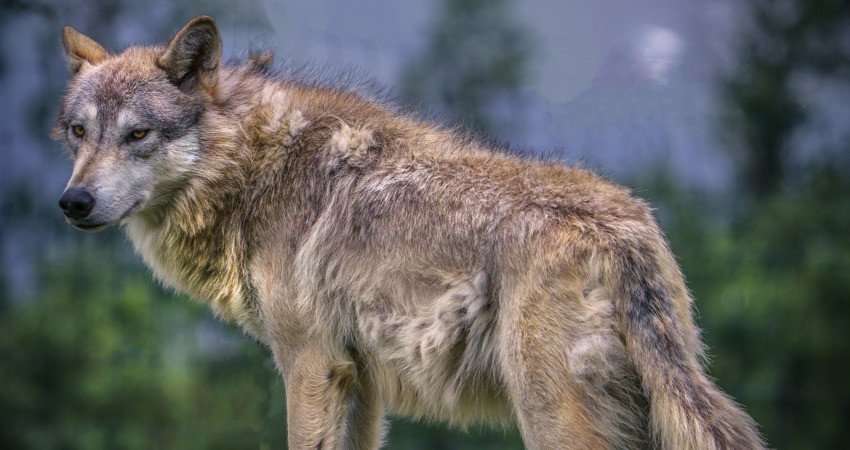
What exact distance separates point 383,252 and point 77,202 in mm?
1497

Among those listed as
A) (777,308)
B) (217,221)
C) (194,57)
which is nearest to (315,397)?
(217,221)

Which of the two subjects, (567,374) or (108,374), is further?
(108,374)

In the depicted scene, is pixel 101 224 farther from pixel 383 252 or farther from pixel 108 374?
pixel 108 374

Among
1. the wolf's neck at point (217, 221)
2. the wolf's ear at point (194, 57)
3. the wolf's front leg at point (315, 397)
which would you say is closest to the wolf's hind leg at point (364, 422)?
the wolf's front leg at point (315, 397)

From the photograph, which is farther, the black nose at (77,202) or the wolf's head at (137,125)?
the wolf's head at (137,125)

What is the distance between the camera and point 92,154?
3.73 metres

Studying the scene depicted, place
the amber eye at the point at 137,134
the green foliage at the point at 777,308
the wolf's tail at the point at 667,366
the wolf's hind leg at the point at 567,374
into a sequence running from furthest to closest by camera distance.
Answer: the green foliage at the point at 777,308, the amber eye at the point at 137,134, the wolf's hind leg at the point at 567,374, the wolf's tail at the point at 667,366

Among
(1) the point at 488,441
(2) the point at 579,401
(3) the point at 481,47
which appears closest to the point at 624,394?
(2) the point at 579,401

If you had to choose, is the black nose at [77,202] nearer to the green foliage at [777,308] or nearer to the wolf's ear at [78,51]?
the wolf's ear at [78,51]

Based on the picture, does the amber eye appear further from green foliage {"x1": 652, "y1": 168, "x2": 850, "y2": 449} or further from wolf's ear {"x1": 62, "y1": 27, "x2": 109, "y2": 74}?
green foliage {"x1": 652, "y1": 168, "x2": 850, "y2": 449}

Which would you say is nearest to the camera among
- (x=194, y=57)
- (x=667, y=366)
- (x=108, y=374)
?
(x=667, y=366)

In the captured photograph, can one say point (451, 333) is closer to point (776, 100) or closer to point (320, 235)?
point (320, 235)

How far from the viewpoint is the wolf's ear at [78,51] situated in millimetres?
4289

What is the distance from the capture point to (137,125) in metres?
3.77
